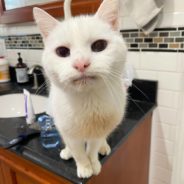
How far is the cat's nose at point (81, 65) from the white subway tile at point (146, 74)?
544 mm

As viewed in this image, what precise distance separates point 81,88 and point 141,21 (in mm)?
456

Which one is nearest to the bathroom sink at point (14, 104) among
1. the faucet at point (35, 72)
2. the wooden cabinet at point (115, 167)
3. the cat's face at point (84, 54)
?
the faucet at point (35, 72)

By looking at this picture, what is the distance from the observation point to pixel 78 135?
490 millimetres

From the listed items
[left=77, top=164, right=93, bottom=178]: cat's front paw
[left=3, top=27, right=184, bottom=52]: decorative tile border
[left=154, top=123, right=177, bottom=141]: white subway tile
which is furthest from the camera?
[left=154, top=123, right=177, bottom=141]: white subway tile

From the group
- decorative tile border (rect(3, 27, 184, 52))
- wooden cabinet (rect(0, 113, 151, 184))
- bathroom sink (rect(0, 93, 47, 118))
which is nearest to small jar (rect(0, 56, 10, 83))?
bathroom sink (rect(0, 93, 47, 118))

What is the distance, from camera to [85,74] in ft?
1.20

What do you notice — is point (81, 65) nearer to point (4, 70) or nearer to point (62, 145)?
point (62, 145)

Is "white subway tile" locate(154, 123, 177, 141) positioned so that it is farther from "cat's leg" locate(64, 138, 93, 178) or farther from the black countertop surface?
"cat's leg" locate(64, 138, 93, 178)

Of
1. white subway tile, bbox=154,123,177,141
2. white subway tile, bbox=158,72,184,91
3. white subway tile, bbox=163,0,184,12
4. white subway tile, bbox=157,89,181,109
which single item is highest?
white subway tile, bbox=163,0,184,12

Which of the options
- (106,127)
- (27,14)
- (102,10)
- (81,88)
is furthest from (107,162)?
(27,14)

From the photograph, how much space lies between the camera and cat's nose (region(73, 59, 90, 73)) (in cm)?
36

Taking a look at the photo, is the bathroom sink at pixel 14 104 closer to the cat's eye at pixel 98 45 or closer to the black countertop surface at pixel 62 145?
the black countertop surface at pixel 62 145

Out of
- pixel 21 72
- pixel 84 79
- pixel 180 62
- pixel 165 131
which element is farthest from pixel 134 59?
pixel 21 72

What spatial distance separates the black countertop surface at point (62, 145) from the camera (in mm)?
545
